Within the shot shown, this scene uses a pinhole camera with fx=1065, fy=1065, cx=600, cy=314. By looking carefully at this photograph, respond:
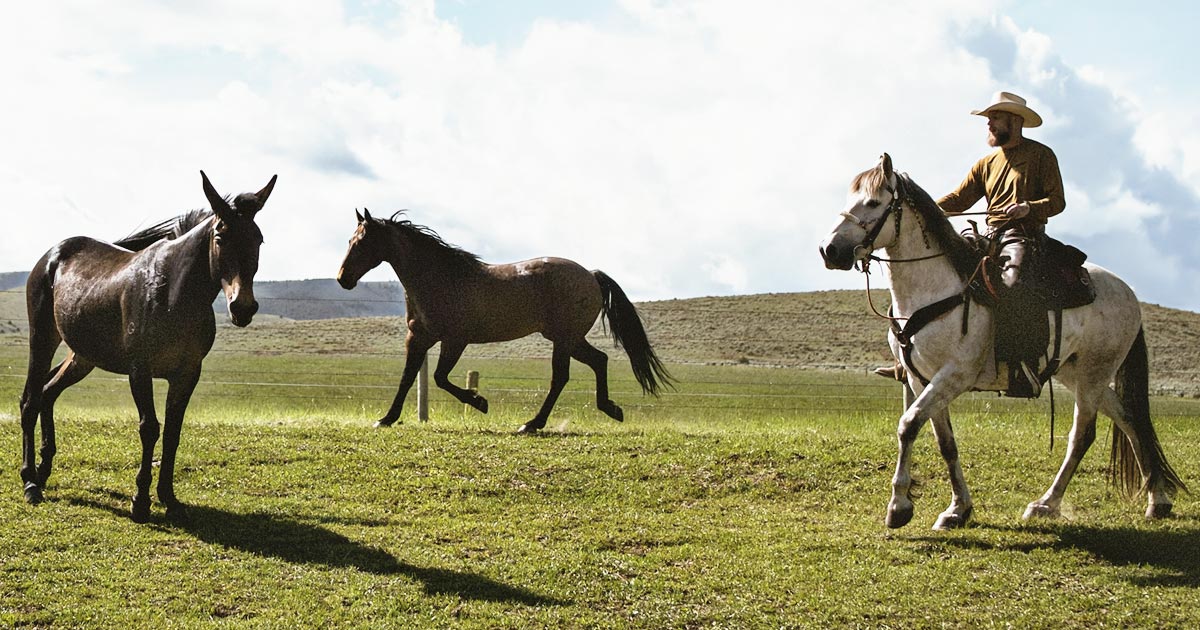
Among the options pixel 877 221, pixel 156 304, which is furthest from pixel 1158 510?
pixel 156 304

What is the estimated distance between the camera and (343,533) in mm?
7277

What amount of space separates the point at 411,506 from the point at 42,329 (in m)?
3.16

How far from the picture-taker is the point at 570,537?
7270 mm

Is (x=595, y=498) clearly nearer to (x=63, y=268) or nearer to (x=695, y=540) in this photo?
(x=695, y=540)

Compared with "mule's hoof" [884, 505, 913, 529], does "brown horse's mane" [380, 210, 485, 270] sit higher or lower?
higher

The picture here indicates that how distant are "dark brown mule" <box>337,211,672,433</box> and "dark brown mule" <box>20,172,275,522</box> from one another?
143 inches

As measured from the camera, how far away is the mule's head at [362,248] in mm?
11461

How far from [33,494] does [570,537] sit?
4.02m

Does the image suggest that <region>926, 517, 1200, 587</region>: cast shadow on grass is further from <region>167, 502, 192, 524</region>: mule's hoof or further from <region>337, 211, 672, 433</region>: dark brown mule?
<region>167, 502, 192, 524</region>: mule's hoof

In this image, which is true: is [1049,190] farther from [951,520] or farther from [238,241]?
[238,241]

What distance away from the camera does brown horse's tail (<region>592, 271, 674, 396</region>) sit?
1222 cm

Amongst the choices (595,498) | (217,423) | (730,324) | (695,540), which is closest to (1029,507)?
(695,540)

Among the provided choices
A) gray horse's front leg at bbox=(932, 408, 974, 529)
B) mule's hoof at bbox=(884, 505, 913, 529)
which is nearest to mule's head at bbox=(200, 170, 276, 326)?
mule's hoof at bbox=(884, 505, 913, 529)

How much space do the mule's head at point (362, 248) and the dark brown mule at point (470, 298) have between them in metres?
0.01
